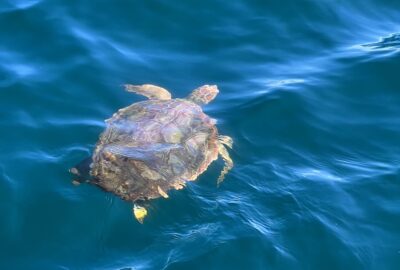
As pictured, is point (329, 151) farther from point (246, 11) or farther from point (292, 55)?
point (246, 11)

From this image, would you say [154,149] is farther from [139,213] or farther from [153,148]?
[139,213]

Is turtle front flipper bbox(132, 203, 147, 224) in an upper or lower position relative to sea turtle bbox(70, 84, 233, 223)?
lower

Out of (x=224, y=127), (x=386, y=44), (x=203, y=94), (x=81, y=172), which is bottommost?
(x=81, y=172)

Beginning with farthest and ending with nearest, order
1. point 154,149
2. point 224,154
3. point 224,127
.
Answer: point 224,127, point 224,154, point 154,149

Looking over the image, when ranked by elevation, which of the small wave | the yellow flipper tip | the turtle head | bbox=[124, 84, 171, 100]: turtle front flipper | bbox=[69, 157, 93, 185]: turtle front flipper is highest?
the small wave

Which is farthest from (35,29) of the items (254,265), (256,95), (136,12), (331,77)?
(254,265)

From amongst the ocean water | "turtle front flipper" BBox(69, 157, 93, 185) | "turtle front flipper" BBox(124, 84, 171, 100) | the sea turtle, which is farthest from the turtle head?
"turtle front flipper" BBox(69, 157, 93, 185)

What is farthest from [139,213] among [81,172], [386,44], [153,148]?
[386,44]

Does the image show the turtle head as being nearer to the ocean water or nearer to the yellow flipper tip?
the ocean water
